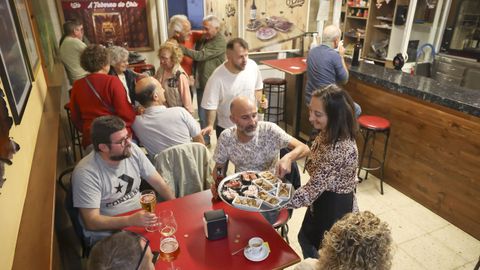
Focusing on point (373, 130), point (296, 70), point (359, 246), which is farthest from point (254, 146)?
point (296, 70)

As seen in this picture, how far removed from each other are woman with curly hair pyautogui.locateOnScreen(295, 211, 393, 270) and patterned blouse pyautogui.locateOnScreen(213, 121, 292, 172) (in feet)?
3.85

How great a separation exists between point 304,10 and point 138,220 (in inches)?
194

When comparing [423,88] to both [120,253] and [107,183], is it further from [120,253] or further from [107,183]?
[120,253]

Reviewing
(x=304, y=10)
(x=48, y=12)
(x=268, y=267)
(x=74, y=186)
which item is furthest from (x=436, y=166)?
(x=48, y=12)

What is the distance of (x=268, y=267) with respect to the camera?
5.12ft

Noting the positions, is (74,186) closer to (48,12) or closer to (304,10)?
(48,12)

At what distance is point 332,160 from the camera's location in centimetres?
185

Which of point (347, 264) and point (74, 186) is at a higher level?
point (347, 264)

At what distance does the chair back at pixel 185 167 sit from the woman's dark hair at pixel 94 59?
119cm

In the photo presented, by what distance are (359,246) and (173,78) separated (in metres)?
2.88

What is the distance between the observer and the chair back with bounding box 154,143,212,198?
228cm

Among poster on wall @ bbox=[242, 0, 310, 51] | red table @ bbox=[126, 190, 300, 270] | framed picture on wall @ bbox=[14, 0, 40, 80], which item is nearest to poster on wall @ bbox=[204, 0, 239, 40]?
poster on wall @ bbox=[242, 0, 310, 51]

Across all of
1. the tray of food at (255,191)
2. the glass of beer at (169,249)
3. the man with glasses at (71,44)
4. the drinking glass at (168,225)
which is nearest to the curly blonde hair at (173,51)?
the man with glasses at (71,44)

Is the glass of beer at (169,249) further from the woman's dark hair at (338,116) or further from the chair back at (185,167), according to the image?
the woman's dark hair at (338,116)
